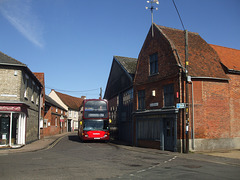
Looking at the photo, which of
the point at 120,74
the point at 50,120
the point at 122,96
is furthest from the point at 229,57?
the point at 50,120

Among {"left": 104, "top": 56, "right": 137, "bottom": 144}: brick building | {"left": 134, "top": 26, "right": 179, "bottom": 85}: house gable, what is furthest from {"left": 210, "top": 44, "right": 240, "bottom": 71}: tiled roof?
{"left": 104, "top": 56, "right": 137, "bottom": 144}: brick building

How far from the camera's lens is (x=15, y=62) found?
20.0 metres

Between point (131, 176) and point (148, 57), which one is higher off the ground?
point (148, 57)

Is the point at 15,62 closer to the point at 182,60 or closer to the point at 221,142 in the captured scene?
the point at 182,60

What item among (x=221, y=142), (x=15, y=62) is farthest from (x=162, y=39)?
(x=15, y=62)

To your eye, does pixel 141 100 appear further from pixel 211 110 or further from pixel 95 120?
pixel 211 110

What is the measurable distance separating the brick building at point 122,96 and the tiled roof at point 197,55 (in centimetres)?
644

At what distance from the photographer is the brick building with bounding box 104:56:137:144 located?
26.2m

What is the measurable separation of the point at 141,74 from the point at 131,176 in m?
14.6

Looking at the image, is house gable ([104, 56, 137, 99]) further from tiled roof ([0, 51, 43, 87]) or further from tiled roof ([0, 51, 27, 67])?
tiled roof ([0, 51, 27, 67])

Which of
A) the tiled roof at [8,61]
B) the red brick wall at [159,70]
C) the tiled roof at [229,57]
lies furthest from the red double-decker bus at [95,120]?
the tiled roof at [229,57]

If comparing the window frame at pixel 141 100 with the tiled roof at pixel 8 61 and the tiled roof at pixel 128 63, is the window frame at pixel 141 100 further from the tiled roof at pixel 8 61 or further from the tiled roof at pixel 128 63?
the tiled roof at pixel 8 61

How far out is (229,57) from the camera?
A: 2181 centimetres

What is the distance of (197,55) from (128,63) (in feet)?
37.4
